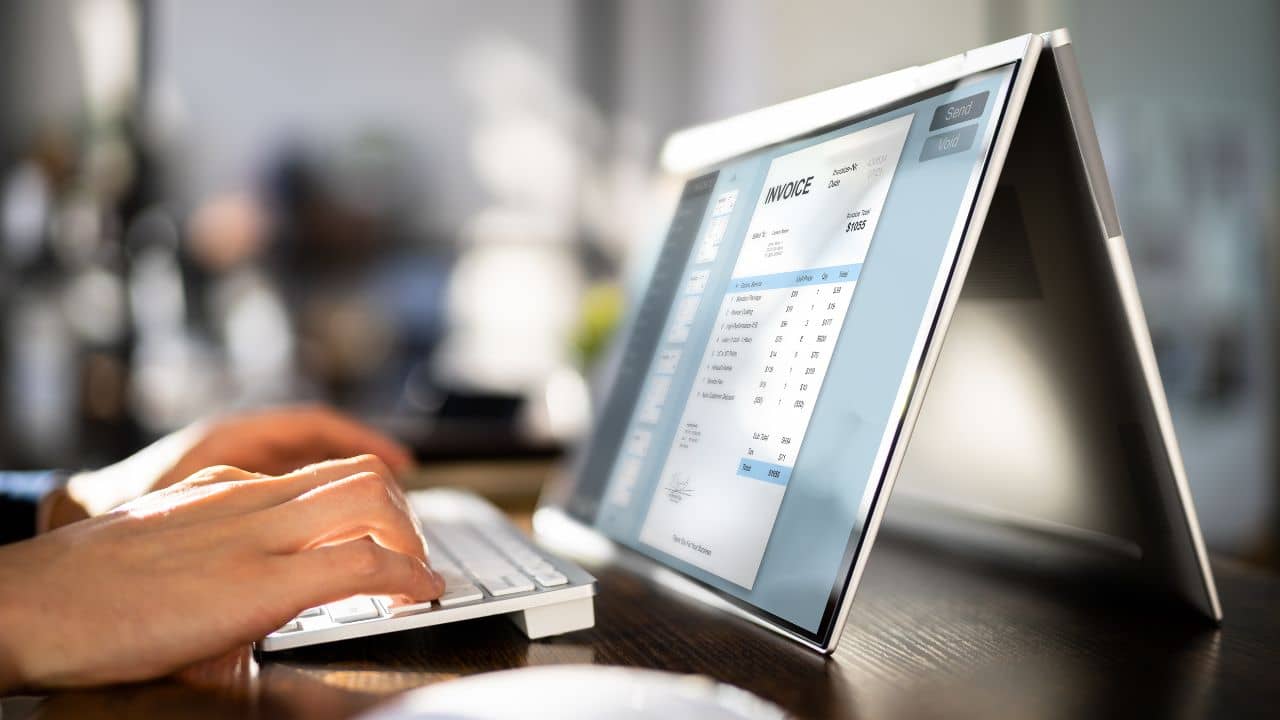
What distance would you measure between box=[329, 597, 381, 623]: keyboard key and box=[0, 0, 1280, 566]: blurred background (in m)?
1.56

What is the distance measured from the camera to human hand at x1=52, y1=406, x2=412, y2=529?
2.49ft

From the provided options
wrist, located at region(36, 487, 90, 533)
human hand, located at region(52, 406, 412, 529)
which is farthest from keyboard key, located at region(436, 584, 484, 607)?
wrist, located at region(36, 487, 90, 533)

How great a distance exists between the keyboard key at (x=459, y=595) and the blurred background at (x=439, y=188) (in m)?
1.56

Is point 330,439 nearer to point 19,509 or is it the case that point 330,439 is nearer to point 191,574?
point 19,509

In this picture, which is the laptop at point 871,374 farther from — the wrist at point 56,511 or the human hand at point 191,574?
the wrist at point 56,511

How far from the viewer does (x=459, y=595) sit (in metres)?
0.50

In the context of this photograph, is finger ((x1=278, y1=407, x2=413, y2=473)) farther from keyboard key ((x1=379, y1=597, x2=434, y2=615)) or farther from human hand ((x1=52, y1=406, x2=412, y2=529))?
keyboard key ((x1=379, y1=597, x2=434, y2=615))

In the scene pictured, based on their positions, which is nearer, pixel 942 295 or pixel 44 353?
pixel 942 295

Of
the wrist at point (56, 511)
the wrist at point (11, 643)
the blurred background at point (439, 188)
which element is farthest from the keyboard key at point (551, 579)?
the blurred background at point (439, 188)

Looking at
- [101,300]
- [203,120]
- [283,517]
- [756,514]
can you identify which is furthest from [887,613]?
[203,120]

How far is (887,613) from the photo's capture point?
57cm

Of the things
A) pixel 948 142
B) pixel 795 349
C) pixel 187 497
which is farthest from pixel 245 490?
pixel 948 142

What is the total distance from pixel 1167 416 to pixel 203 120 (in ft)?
13.4

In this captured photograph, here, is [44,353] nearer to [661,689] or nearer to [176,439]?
[176,439]
